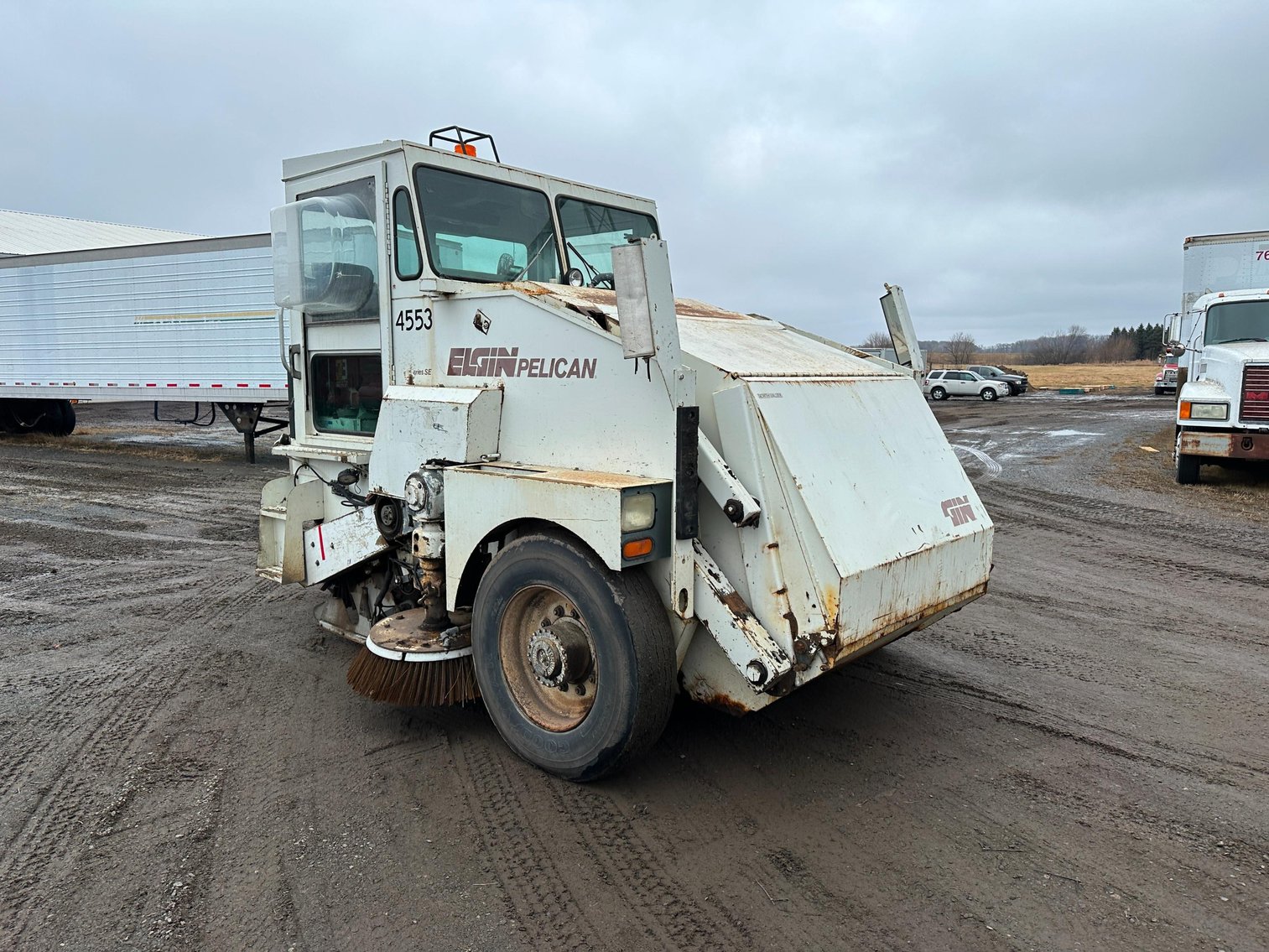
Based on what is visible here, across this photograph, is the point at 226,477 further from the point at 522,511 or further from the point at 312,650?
the point at 522,511

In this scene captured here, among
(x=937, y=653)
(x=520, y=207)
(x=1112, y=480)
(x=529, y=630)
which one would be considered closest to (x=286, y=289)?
(x=520, y=207)

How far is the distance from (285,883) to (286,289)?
315 centimetres

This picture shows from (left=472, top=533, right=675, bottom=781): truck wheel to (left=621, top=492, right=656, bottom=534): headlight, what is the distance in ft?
0.74

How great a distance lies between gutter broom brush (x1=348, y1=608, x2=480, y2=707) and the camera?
3848 millimetres

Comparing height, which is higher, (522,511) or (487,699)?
(522,511)

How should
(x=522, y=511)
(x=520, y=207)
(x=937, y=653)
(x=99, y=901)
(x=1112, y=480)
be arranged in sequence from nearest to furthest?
(x=99, y=901) → (x=522, y=511) → (x=520, y=207) → (x=937, y=653) → (x=1112, y=480)

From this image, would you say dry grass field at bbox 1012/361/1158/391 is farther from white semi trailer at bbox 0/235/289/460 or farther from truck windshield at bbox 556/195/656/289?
truck windshield at bbox 556/195/656/289

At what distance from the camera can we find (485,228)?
443 centimetres

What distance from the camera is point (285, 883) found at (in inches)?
115

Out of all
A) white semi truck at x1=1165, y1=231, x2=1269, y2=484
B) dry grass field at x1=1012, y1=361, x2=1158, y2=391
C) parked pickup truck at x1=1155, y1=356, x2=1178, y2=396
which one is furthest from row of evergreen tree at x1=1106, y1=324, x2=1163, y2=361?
white semi truck at x1=1165, y1=231, x2=1269, y2=484

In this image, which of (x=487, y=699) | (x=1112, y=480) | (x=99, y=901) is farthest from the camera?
(x=1112, y=480)

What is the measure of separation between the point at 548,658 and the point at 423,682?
85cm

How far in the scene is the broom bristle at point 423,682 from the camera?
391cm

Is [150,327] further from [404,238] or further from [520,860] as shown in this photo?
[520,860]
